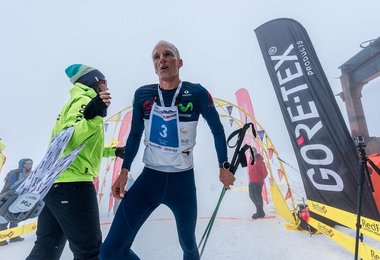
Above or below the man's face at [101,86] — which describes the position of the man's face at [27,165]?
below

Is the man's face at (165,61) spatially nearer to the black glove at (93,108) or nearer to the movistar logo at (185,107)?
the movistar logo at (185,107)

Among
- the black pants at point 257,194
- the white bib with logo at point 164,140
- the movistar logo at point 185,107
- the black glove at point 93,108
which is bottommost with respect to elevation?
the black pants at point 257,194

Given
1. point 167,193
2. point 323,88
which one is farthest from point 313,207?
point 167,193

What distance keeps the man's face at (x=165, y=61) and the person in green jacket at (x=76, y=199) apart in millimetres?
553

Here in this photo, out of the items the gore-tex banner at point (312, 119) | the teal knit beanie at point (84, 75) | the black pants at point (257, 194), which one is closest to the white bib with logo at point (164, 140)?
the teal knit beanie at point (84, 75)

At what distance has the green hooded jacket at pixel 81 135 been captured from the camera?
190 centimetres

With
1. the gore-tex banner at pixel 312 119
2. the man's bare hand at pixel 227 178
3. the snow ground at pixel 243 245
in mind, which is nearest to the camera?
the man's bare hand at pixel 227 178

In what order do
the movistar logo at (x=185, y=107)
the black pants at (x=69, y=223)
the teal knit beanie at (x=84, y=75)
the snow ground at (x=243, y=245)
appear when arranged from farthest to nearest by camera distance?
the snow ground at (x=243, y=245), the teal knit beanie at (x=84, y=75), the movistar logo at (x=185, y=107), the black pants at (x=69, y=223)

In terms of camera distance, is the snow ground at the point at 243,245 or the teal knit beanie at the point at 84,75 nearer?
the teal knit beanie at the point at 84,75

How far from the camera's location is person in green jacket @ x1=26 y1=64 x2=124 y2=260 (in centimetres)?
186

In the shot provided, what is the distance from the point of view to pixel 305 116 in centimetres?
414

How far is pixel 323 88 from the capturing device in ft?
13.0

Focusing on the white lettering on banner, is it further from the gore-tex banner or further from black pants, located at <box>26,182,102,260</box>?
black pants, located at <box>26,182,102,260</box>

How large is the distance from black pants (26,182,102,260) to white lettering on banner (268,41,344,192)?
137 inches
